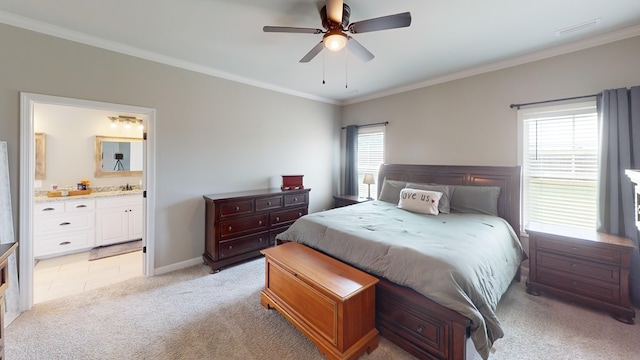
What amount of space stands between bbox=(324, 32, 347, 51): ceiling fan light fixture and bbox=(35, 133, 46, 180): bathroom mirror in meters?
4.82

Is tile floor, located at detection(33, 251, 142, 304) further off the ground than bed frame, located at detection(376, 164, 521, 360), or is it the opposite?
bed frame, located at detection(376, 164, 521, 360)

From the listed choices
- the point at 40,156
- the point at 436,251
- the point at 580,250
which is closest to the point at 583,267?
the point at 580,250

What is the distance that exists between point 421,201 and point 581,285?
5.48 feet

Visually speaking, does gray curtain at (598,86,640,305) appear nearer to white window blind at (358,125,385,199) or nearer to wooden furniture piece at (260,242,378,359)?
wooden furniture piece at (260,242,378,359)

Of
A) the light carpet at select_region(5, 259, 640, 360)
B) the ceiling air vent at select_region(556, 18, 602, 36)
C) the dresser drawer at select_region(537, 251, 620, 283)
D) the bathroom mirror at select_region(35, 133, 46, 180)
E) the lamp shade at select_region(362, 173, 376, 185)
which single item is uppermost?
the ceiling air vent at select_region(556, 18, 602, 36)

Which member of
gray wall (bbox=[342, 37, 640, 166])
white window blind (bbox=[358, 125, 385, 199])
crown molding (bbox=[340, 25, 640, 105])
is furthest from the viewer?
white window blind (bbox=[358, 125, 385, 199])

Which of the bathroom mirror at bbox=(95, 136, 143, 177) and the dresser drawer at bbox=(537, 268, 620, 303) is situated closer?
the dresser drawer at bbox=(537, 268, 620, 303)

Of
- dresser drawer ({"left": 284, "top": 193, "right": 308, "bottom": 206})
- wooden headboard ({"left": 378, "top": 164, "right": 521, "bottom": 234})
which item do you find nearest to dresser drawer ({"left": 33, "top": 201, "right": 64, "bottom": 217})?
dresser drawer ({"left": 284, "top": 193, "right": 308, "bottom": 206})

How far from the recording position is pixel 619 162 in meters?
2.52

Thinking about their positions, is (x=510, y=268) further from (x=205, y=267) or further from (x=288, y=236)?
(x=205, y=267)

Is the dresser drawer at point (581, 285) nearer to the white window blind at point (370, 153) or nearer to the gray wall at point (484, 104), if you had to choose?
the gray wall at point (484, 104)

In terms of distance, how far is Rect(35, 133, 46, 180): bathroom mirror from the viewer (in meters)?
3.90

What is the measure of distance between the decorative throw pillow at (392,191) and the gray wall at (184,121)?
60.5 inches

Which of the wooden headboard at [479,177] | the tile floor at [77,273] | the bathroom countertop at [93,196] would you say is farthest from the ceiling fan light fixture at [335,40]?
the bathroom countertop at [93,196]
